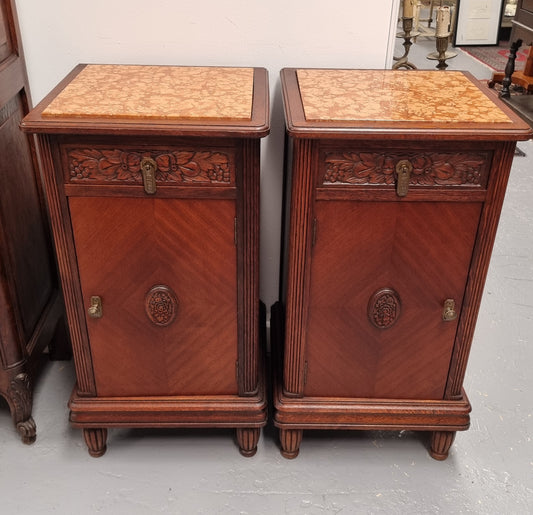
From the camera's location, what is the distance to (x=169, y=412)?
4.52 feet

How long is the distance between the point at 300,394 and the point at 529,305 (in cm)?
105

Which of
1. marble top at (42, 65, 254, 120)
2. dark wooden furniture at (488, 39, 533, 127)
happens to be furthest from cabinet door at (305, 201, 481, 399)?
dark wooden furniture at (488, 39, 533, 127)

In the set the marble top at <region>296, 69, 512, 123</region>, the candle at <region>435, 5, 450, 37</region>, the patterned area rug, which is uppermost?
the candle at <region>435, 5, 450, 37</region>

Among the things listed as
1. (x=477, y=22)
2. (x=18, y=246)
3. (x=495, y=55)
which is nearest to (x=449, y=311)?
(x=18, y=246)

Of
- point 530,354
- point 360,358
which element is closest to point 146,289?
point 360,358

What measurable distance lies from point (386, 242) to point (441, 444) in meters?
0.54

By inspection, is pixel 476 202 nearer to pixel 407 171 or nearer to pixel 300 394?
pixel 407 171

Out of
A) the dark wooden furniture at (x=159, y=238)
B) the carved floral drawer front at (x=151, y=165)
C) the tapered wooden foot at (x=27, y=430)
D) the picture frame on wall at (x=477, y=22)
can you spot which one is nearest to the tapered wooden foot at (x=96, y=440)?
the dark wooden furniture at (x=159, y=238)

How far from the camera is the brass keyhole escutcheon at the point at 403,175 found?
1.14m

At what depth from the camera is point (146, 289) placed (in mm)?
1276

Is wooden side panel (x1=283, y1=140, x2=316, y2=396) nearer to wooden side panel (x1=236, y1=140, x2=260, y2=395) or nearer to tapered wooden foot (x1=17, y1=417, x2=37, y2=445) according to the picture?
wooden side panel (x1=236, y1=140, x2=260, y2=395)

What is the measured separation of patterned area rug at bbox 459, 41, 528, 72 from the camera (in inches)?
191

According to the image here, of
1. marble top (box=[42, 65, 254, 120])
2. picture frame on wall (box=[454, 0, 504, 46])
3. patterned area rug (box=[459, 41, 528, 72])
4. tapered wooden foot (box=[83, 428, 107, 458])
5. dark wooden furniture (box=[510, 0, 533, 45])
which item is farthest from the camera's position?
picture frame on wall (box=[454, 0, 504, 46])

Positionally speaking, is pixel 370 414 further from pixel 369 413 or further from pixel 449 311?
pixel 449 311
